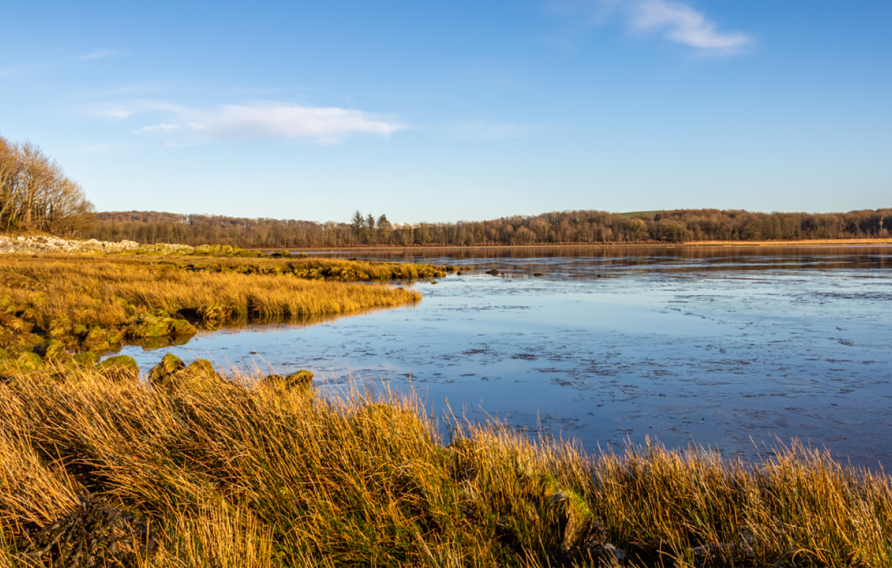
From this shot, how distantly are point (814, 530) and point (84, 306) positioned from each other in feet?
56.3

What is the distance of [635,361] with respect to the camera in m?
10.5

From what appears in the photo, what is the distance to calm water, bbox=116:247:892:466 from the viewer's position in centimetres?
680

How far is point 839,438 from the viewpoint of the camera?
20.2ft

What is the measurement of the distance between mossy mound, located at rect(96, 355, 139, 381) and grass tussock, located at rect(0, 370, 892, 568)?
2.02 m

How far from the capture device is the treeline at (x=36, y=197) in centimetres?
4512

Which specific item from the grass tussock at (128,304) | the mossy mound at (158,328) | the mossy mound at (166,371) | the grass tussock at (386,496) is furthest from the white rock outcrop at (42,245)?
the grass tussock at (386,496)

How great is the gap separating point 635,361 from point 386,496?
7.52 meters

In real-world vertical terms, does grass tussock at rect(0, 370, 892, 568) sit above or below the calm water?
above

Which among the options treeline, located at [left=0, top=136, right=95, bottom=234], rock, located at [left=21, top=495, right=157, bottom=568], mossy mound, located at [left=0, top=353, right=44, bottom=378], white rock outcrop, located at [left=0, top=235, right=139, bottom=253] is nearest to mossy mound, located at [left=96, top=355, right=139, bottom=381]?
mossy mound, located at [left=0, top=353, right=44, bottom=378]

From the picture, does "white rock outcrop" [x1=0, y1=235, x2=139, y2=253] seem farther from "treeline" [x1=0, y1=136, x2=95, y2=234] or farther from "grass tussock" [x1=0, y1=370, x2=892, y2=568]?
"grass tussock" [x1=0, y1=370, x2=892, y2=568]

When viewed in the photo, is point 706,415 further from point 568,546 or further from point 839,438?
point 568,546

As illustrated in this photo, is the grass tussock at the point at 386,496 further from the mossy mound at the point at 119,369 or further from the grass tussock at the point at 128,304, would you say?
the grass tussock at the point at 128,304

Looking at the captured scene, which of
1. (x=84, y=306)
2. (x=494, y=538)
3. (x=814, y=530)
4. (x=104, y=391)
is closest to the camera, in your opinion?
(x=814, y=530)

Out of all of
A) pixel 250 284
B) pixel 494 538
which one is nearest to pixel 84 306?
pixel 250 284
